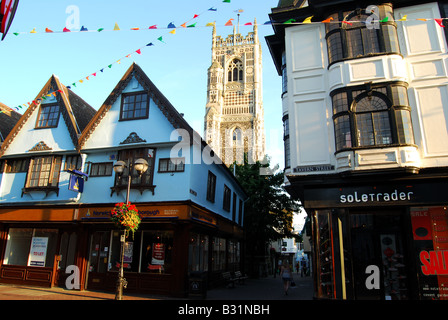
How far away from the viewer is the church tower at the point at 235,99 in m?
99.5

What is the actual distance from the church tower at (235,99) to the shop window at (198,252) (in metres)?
75.6

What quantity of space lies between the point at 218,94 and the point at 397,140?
9539 centimetres

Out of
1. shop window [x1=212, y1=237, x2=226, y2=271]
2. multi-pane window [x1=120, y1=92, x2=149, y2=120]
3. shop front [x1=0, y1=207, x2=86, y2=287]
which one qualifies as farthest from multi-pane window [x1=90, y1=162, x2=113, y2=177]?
shop window [x1=212, y1=237, x2=226, y2=271]

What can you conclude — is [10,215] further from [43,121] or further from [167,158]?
[167,158]

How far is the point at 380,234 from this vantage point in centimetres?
1277

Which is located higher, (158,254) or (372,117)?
(372,117)

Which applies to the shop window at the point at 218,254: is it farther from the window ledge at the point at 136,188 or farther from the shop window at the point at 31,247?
the shop window at the point at 31,247

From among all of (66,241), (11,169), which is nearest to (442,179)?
(66,241)

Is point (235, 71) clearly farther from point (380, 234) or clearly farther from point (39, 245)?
point (380, 234)

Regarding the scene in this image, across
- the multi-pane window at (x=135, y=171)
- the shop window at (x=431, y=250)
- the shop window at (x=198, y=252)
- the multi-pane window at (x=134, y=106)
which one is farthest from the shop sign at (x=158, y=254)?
the shop window at (x=431, y=250)

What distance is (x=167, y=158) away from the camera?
16641 mm

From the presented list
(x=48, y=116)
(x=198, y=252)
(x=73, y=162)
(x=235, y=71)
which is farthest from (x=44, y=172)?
(x=235, y=71)

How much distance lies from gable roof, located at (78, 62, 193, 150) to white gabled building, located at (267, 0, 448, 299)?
250 inches

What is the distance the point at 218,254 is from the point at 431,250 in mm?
13057
